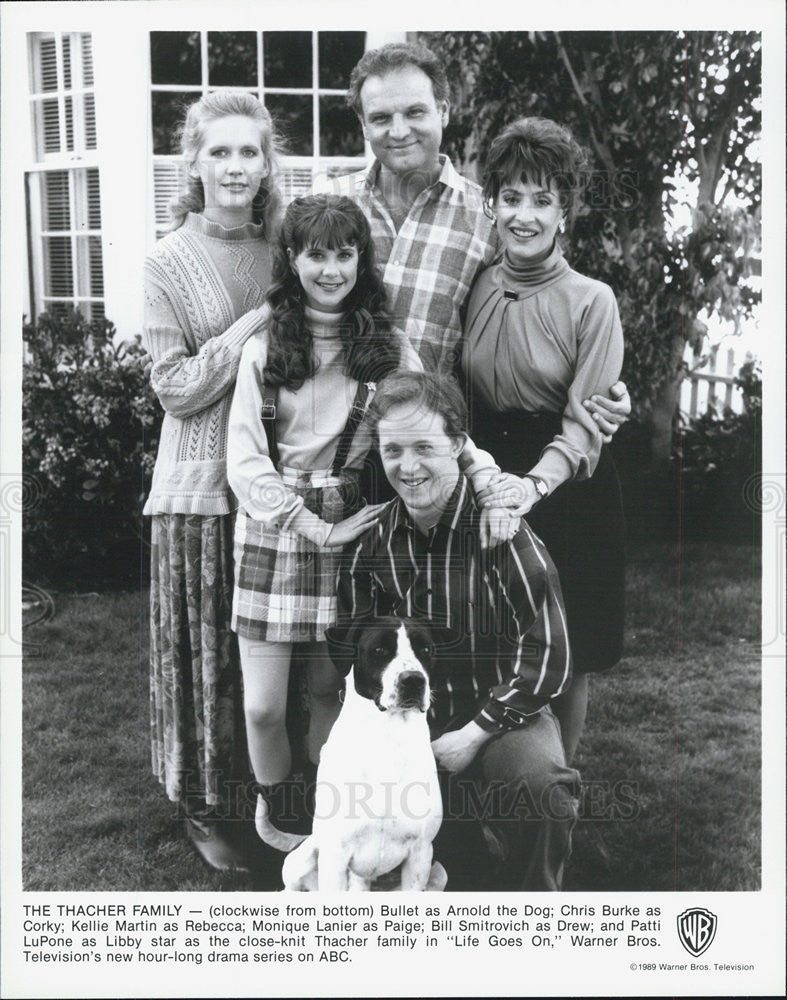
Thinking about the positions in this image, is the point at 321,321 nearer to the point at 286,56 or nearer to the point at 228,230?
the point at 228,230

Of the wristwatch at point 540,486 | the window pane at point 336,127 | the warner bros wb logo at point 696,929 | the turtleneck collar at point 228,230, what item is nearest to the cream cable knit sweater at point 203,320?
the turtleneck collar at point 228,230

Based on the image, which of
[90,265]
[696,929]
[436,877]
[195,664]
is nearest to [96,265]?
[90,265]

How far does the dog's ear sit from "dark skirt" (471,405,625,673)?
0.64 metres

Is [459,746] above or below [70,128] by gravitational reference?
below

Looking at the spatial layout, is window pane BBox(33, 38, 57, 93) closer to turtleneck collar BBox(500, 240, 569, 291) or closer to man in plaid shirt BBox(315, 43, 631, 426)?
man in plaid shirt BBox(315, 43, 631, 426)

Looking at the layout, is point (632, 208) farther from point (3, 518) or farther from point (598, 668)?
point (3, 518)

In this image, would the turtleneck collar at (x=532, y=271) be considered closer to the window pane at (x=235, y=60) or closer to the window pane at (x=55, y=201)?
the window pane at (x=235, y=60)

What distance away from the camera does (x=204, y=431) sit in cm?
322

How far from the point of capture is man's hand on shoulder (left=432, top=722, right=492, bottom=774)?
3250 millimetres

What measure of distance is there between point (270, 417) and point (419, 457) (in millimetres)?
451

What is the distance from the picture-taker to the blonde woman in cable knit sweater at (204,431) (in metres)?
3.15

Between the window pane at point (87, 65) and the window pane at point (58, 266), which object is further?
the window pane at point (58, 266)

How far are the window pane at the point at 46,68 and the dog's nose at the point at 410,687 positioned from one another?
6.83ft

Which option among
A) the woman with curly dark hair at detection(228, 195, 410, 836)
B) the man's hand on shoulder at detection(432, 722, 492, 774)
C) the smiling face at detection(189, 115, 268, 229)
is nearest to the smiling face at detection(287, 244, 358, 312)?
the woman with curly dark hair at detection(228, 195, 410, 836)
